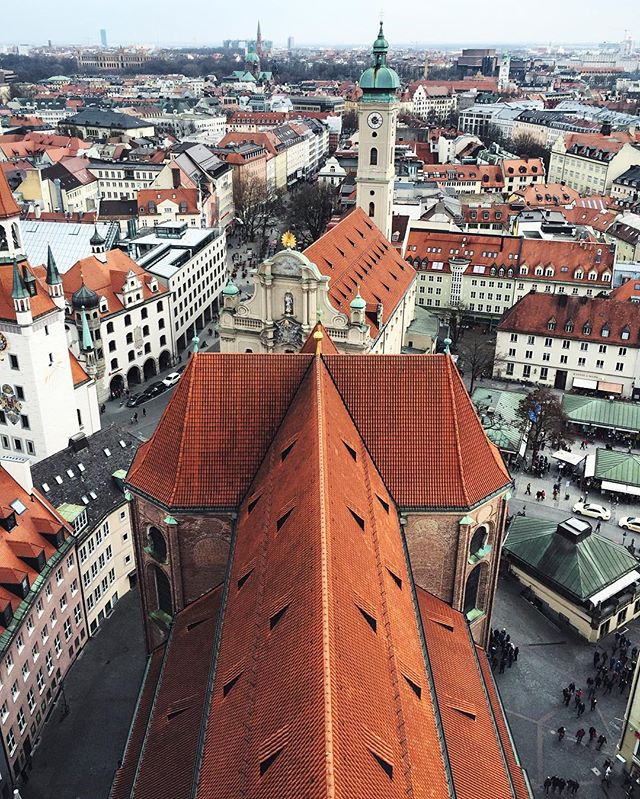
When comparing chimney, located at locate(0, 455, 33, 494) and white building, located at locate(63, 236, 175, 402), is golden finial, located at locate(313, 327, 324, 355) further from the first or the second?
white building, located at locate(63, 236, 175, 402)

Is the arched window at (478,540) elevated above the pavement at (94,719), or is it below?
above

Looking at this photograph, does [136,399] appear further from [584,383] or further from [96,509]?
[584,383]

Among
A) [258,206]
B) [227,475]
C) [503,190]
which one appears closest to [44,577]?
[227,475]

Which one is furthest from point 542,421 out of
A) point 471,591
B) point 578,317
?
point 471,591

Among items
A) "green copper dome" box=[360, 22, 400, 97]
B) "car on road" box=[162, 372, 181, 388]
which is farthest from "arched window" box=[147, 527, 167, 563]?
"green copper dome" box=[360, 22, 400, 97]

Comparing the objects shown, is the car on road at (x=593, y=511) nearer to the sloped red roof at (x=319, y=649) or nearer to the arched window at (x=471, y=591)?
the arched window at (x=471, y=591)

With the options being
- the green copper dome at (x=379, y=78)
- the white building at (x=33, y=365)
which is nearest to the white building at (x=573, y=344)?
the green copper dome at (x=379, y=78)
